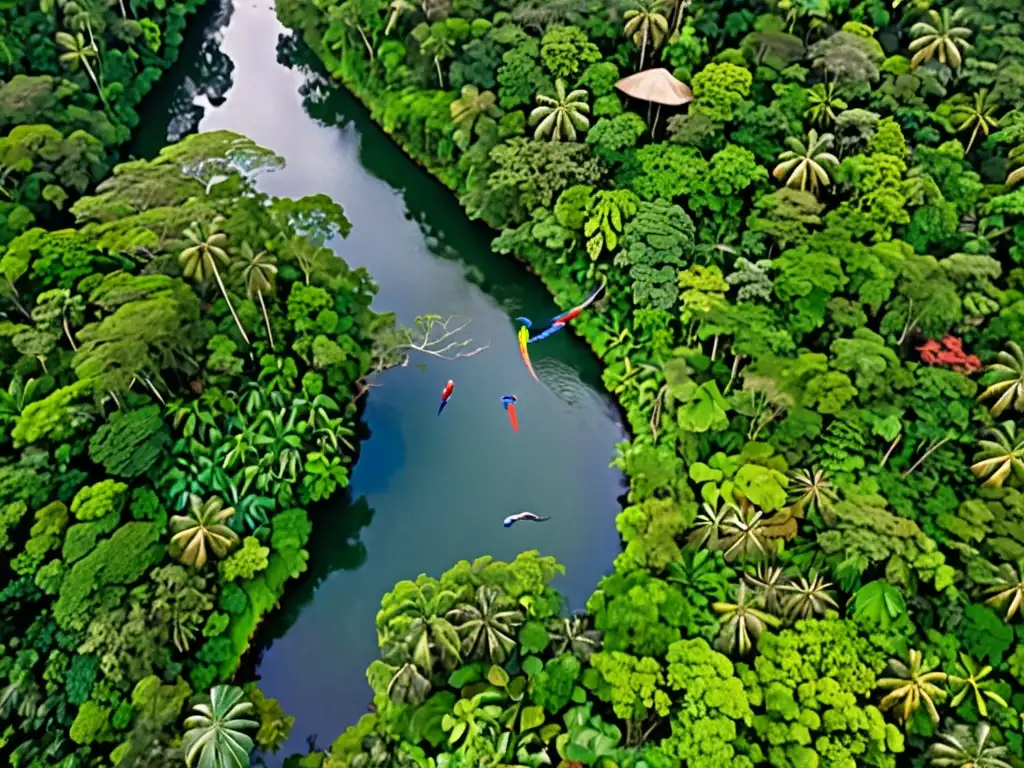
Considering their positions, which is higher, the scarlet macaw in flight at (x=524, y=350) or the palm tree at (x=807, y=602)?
the palm tree at (x=807, y=602)

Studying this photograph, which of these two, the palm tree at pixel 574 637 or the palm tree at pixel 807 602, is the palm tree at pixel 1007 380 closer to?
the palm tree at pixel 807 602

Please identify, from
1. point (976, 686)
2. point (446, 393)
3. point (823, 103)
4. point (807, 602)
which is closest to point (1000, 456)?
point (976, 686)

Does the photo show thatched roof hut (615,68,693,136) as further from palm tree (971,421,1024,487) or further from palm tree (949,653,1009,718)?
palm tree (949,653,1009,718)

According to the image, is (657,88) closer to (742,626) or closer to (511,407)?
(511,407)

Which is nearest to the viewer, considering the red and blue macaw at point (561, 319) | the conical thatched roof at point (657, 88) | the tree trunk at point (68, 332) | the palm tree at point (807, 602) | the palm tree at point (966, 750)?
the palm tree at point (966, 750)

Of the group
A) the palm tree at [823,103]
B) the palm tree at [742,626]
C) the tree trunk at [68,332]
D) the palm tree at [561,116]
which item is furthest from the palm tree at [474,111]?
the palm tree at [742,626]
